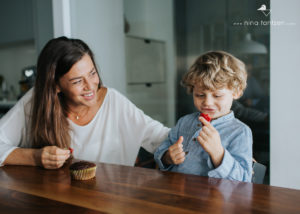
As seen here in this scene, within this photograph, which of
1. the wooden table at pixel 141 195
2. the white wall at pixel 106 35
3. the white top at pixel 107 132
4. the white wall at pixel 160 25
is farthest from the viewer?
the white wall at pixel 106 35

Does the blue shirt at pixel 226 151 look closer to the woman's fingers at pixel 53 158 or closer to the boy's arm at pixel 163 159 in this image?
the boy's arm at pixel 163 159

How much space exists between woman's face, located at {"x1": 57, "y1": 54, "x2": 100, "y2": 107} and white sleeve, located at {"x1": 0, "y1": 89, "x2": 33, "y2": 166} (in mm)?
245

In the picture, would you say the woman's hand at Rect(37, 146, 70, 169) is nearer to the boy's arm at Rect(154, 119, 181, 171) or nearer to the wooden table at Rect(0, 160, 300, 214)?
the wooden table at Rect(0, 160, 300, 214)

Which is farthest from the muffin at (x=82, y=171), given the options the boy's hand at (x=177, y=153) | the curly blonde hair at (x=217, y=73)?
the curly blonde hair at (x=217, y=73)

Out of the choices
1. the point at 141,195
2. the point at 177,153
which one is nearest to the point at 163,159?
the point at 177,153

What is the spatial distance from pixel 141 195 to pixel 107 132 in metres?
0.73

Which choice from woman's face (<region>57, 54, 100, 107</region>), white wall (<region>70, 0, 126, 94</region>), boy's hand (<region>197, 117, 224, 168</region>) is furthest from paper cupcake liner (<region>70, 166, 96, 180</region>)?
white wall (<region>70, 0, 126, 94</region>)

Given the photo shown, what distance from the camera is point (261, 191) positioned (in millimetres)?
826

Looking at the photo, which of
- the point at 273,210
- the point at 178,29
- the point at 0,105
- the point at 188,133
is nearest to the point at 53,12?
the point at 178,29

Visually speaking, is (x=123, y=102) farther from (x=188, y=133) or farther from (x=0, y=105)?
(x=0, y=105)

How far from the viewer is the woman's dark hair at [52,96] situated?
54.9 inches

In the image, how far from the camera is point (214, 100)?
1146 millimetres

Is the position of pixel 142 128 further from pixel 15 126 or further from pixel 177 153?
pixel 15 126

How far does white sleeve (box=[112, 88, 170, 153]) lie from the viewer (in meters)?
1.44
